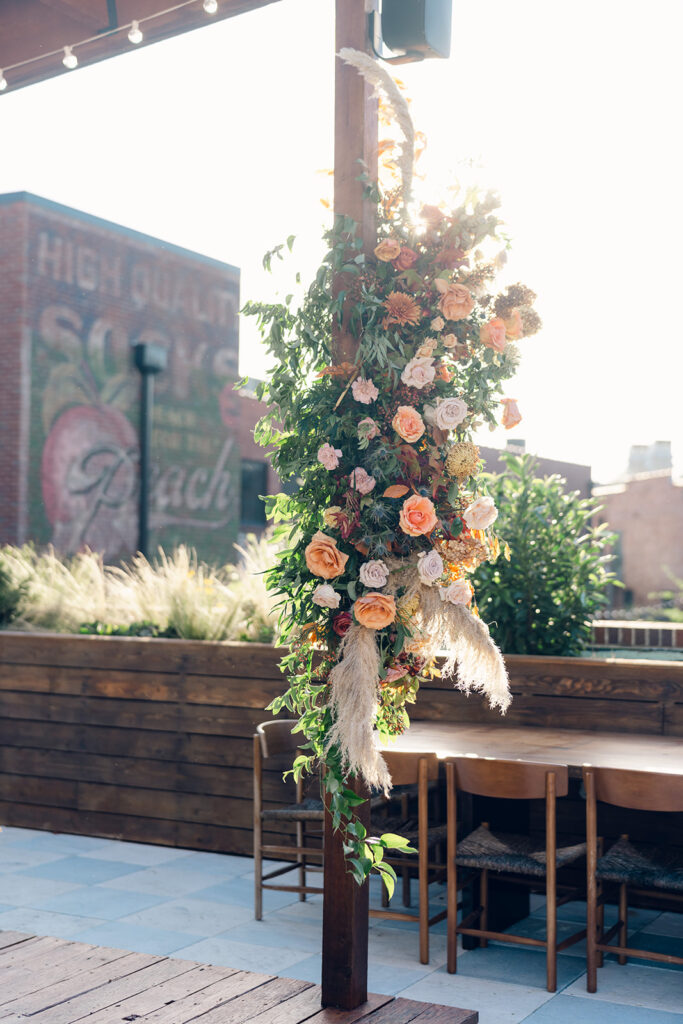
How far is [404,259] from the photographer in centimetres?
292

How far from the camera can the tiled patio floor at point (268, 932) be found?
3.58 meters

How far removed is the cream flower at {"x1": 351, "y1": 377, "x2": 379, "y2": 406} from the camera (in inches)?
113

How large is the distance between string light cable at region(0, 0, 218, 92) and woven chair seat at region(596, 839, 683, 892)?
3261mm

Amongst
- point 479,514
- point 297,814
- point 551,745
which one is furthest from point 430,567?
point 297,814

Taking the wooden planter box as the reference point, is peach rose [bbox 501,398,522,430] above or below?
above

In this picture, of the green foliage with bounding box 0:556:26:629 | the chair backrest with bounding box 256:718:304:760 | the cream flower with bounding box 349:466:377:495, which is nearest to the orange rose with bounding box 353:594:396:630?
the cream flower with bounding box 349:466:377:495

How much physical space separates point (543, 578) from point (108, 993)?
3.02 meters

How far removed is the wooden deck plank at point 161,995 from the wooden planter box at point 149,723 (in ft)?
7.52

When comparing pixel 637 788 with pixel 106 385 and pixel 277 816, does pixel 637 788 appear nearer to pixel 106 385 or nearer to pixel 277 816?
pixel 277 816

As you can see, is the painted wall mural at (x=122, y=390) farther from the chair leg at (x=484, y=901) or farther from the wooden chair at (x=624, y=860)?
the wooden chair at (x=624, y=860)

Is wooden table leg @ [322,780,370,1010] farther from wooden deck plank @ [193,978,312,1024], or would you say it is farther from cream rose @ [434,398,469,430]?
cream rose @ [434,398,469,430]

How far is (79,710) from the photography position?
6.07 m

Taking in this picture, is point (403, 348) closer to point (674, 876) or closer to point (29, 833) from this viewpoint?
point (674, 876)

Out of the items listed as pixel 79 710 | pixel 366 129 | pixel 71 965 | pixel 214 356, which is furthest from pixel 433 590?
pixel 214 356
